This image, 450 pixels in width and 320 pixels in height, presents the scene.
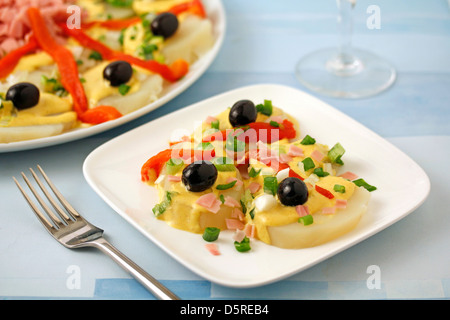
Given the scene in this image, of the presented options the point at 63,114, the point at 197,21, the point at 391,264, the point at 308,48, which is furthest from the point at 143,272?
the point at 308,48

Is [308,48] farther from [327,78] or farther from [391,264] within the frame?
[391,264]

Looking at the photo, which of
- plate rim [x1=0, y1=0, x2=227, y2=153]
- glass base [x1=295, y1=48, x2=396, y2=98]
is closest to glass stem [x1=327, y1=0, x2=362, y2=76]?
glass base [x1=295, y1=48, x2=396, y2=98]

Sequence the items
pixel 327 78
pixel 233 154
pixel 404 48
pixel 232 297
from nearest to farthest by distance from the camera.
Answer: pixel 232 297 < pixel 233 154 < pixel 327 78 < pixel 404 48

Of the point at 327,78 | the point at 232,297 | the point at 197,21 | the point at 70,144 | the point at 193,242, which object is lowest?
the point at 232,297

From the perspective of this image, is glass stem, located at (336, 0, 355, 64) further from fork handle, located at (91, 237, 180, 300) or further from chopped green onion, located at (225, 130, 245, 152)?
fork handle, located at (91, 237, 180, 300)

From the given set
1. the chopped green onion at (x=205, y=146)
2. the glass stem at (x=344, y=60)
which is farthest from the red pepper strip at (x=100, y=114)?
the glass stem at (x=344, y=60)

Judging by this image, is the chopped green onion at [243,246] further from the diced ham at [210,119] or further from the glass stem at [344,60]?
the glass stem at [344,60]

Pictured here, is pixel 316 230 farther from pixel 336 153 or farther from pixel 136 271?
pixel 136 271
